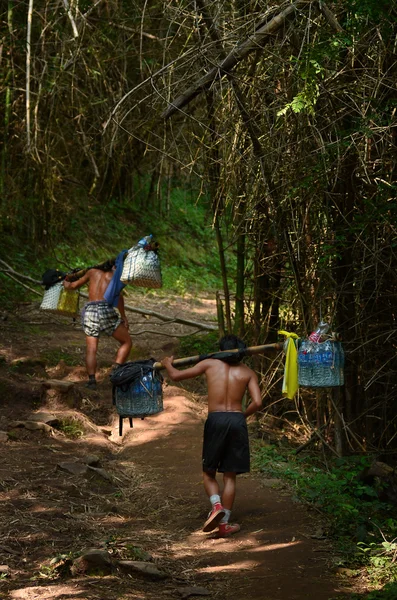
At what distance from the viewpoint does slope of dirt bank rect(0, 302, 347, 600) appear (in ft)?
17.1

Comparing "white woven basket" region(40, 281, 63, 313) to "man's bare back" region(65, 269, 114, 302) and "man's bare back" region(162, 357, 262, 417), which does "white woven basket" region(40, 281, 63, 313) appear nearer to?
"man's bare back" region(65, 269, 114, 302)

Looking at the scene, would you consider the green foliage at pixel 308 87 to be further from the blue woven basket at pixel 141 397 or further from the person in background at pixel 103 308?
the person in background at pixel 103 308

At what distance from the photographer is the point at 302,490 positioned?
7043 mm

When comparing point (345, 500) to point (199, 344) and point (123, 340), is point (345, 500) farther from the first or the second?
point (199, 344)

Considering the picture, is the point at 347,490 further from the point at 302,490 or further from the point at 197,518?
the point at 197,518

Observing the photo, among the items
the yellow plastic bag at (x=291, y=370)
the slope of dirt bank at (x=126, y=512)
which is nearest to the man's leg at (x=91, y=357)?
the slope of dirt bank at (x=126, y=512)

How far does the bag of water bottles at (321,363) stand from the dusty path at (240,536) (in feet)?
3.39

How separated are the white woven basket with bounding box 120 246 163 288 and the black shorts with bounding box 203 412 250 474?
2.40m

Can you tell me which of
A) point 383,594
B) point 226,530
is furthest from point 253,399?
point 383,594

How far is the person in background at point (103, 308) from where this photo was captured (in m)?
9.56

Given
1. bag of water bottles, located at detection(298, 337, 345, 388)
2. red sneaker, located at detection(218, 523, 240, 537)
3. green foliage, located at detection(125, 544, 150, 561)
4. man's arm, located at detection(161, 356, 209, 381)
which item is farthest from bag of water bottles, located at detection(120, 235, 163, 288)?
green foliage, located at detection(125, 544, 150, 561)

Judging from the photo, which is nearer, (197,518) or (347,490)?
(197,518)

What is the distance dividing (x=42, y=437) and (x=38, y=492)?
158 centimetres

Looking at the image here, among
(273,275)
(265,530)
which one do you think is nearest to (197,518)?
(265,530)
